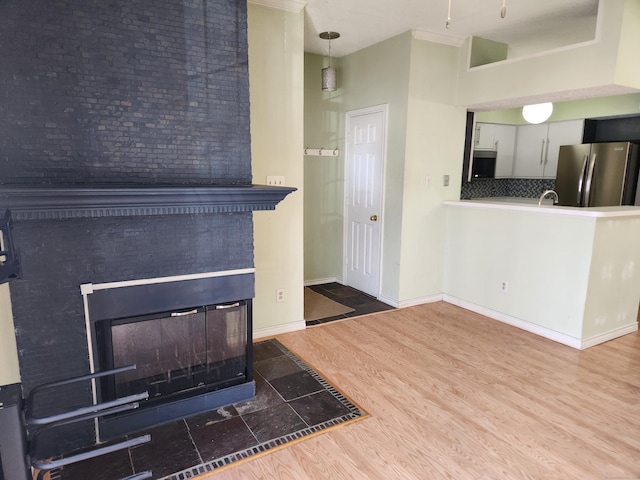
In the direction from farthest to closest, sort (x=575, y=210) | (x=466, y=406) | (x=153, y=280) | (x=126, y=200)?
(x=575, y=210) → (x=466, y=406) → (x=153, y=280) → (x=126, y=200)

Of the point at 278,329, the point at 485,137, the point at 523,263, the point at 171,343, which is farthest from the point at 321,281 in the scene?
the point at 485,137

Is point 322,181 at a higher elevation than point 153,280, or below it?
higher

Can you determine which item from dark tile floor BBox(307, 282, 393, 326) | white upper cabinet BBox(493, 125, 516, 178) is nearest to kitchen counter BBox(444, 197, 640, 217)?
dark tile floor BBox(307, 282, 393, 326)

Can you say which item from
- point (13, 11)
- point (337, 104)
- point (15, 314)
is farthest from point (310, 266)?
point (13, 11)

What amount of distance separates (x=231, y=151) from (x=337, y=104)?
2.59 metres

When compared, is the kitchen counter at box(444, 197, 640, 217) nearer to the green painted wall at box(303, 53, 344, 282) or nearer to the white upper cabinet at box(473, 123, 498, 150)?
the green painted wall at box(303, 53, 344, 282)

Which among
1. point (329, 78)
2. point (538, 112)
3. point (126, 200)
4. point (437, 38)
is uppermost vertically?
point (437, 38)

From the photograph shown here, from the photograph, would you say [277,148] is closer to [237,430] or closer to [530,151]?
[237,430]

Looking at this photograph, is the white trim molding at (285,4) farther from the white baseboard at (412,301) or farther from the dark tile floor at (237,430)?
the white baseboard at (412,301)

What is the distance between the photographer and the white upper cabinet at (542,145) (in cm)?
502

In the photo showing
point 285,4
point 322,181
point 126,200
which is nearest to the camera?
point 126,200

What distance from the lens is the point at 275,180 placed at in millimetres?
3172

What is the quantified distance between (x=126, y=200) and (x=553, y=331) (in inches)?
131

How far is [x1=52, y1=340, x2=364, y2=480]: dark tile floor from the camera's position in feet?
6.11
